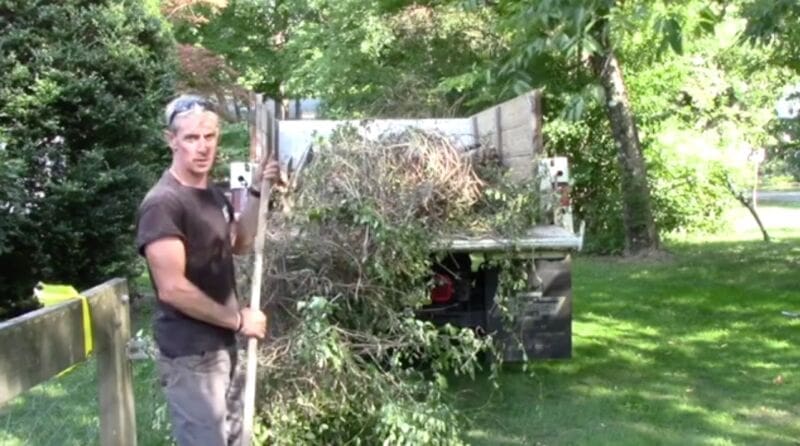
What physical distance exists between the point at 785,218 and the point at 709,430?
62.1 feet

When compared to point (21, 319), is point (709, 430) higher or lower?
lower

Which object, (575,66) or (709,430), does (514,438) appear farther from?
(575,66)

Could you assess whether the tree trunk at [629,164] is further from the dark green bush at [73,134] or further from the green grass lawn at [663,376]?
the dark green bush at [73,134]

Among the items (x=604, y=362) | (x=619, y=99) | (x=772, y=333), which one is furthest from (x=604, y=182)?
(x=604, y=362)

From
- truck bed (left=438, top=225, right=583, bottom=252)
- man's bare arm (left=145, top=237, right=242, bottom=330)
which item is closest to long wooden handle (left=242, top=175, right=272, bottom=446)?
man's bare arm (left=145, top=237, right=242, bottom=330)

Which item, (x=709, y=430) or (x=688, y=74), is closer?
(x=709, y=430)

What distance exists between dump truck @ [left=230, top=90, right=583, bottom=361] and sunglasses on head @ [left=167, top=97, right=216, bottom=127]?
6.92 feet

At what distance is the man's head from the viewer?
3.33 meters

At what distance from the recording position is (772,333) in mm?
8328

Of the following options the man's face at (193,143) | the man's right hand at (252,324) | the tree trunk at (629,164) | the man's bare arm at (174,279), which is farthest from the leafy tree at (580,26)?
the tree trunk at (629,164)

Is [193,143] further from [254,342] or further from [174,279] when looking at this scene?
[254,342]

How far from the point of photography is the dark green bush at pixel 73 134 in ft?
28.5

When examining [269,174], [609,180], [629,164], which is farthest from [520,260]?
[609,180]

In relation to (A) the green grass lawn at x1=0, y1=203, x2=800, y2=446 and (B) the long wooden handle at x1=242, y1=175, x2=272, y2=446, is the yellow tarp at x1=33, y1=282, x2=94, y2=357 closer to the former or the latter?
(B) the long wooden handle at x1=242, y1=175, x2=272, y2=446
